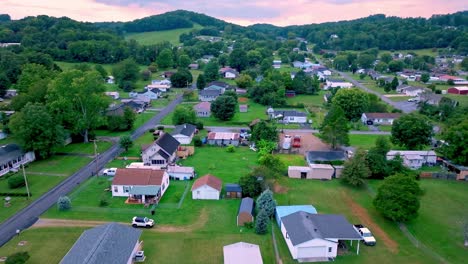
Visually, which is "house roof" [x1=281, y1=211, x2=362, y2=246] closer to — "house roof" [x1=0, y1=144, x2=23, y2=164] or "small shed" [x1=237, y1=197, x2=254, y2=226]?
"small shed" [x1=237, y1=197, x2=254, y2=226]

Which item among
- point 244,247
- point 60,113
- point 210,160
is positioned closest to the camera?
point 244,247

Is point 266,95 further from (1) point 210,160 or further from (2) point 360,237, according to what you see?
(2) point 360,237

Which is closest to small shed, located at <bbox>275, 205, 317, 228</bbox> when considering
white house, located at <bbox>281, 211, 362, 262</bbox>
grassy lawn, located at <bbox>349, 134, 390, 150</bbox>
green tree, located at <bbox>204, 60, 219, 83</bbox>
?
white house, located at <bbox>281, 211, 362, 262</bbox>

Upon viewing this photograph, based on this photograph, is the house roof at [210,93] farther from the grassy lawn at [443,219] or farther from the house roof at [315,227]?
the house roof at [315,227]

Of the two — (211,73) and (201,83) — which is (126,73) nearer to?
(201,83)

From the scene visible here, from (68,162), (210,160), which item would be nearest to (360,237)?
(210,160)

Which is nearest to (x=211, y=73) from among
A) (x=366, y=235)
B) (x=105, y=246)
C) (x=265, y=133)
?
(x=265, y=133)

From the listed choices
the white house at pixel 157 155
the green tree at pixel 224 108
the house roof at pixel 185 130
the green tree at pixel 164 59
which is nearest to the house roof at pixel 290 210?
the white house at pixel 157 155

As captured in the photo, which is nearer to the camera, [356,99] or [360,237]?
[360,237]
